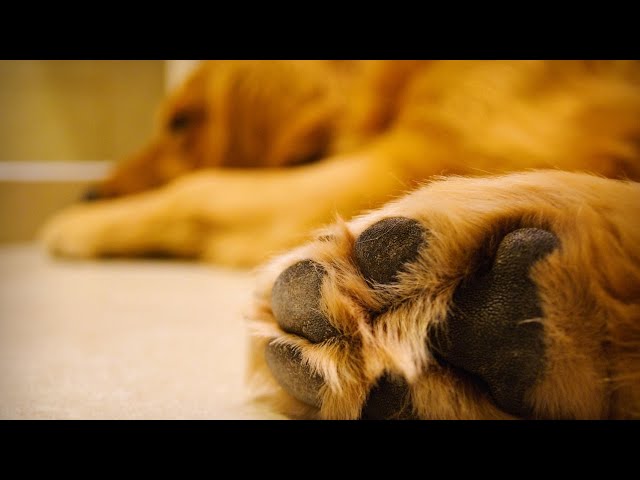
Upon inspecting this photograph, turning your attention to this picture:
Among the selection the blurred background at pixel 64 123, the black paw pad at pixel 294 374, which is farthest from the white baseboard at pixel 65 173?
the black paw pad at pixel 294 374

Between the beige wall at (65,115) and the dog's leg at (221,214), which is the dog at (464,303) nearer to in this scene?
the beige wall at (65,115)

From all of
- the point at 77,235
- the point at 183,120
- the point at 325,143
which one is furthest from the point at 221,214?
the point at 183,120

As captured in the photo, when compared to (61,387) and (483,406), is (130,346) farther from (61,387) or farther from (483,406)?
(483,406)

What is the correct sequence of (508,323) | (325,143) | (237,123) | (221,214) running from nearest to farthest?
(508,323)
(221,214)
(325,143)
(237,123)

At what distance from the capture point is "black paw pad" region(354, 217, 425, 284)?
1.10 ft

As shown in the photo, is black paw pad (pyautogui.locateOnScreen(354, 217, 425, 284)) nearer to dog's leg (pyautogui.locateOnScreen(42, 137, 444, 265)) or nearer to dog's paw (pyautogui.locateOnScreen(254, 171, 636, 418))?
dog's paw (pyautogui.locateOnScreen(254, 171, 636, 418))

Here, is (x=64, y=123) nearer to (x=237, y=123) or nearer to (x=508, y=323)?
(x=237, y=123)

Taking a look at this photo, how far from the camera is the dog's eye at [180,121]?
177 cm

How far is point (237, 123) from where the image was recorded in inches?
67.6

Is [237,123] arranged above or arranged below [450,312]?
above

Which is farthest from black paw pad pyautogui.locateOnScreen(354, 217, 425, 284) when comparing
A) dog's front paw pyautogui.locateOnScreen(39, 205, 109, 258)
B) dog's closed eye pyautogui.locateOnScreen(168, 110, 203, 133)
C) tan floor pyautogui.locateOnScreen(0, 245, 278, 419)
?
dog's closed eye pyautogui.locateOnScreen(168, 110, 203, 133)

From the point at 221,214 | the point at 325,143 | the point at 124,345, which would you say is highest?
the point at 325,143

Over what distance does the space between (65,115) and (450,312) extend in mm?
1206
